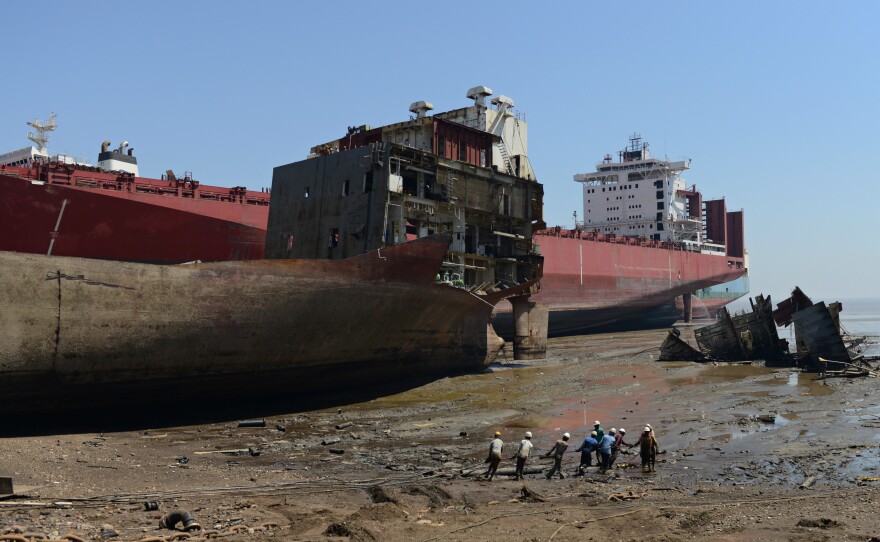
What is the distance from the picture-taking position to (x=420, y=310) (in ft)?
59.9

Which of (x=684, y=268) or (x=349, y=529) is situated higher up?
(x=684, y=268)

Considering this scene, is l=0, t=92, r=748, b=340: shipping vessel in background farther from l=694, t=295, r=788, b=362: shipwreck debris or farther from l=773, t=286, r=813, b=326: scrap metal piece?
l=773, t=286, r=813, b=326: scrap metal piece

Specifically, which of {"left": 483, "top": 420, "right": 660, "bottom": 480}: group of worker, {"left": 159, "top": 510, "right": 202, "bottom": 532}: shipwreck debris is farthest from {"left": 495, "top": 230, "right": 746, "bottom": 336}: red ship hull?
{"left": 159, "top": 510, "right": 202, "bottom": 532}: shipwreck debris

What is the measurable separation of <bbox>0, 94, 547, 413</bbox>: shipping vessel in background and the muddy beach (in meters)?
1.03

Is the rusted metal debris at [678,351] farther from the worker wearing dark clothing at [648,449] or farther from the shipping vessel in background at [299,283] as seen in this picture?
the worker wearing dark clothing at [648,449]

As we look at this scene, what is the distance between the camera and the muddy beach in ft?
23.4

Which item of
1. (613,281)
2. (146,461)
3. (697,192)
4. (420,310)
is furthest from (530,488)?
(697,192)

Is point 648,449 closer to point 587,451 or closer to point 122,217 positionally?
point 587,451

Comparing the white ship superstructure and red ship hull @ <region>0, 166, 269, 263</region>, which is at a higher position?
the white ship superstructure

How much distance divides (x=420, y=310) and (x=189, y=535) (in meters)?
12.0

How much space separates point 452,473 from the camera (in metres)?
9.71

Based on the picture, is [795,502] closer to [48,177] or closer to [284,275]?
[284,275]

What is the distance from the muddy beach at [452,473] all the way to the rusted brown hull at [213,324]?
2.81 feet

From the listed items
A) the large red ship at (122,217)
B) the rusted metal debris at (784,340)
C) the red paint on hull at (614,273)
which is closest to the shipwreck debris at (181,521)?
the large red ship at (122,217)
